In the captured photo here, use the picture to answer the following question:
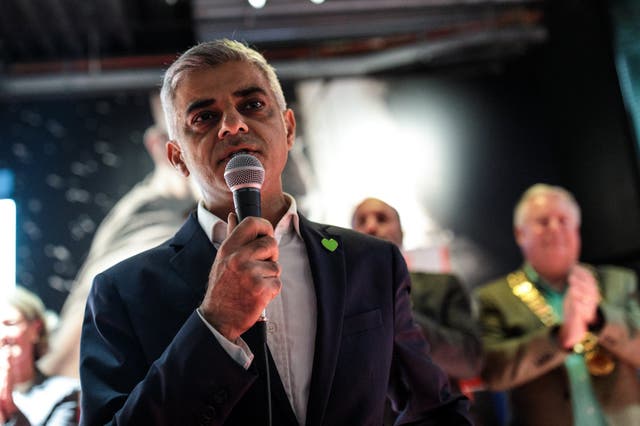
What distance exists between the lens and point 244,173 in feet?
4.84

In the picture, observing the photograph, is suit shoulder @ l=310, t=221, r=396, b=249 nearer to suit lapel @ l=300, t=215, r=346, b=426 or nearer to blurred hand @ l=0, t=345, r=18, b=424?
suit lapel @ l=300, t=215, r=346, b=426

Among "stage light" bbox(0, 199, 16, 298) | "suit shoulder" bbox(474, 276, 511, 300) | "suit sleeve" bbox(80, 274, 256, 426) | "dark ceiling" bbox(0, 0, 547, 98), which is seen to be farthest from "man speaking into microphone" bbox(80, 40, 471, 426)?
"dark ceiling" bbox(0, 0, 547, 98)

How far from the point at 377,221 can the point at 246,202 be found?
2.12 meters

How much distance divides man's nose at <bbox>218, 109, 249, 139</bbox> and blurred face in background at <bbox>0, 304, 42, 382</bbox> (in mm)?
2608

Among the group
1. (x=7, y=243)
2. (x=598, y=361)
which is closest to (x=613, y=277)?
(x=598, y=361)

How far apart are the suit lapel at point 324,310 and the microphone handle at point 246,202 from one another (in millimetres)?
248

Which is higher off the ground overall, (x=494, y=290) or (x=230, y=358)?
(x=230, y=358)

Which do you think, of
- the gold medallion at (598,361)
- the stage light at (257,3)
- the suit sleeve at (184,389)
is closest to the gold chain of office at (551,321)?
the gold medallion at (598,361)

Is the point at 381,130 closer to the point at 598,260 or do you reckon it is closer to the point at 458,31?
the point at 458,31

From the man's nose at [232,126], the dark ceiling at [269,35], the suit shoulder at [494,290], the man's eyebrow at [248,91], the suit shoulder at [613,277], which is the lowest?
the suit shoulder at [613,277]

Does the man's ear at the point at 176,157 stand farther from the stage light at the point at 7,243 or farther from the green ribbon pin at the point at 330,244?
the stage light at the point at 7,243

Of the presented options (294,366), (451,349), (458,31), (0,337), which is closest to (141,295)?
(294,366)

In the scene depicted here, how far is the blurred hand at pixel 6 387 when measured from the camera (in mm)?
3547

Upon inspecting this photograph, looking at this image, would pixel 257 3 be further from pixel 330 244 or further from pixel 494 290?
pixel 330 244
